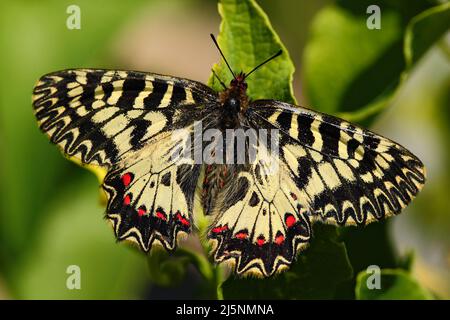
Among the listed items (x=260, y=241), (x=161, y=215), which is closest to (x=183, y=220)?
(x=161, y=215)

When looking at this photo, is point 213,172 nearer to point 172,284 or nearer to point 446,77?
point 172,284

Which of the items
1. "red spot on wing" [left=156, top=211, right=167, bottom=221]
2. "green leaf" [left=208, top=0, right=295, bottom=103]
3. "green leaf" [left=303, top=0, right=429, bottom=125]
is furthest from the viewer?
"green leaf" [left=303, top=0, right=429, bottom=125]

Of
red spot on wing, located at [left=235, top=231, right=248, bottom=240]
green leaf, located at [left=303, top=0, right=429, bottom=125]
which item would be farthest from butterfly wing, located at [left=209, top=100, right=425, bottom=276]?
green leaf, located at [left=303, top=0, right=429, bottom=125]

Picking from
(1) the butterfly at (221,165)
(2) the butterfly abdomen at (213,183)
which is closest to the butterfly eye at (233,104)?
(1) the butterfly at (221,165)

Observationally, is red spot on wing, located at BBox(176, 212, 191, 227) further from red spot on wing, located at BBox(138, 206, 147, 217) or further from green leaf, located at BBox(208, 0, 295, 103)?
green leaf, located at BBox(208, 0, 295, 103)

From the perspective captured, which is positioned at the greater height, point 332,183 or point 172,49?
point 172,49

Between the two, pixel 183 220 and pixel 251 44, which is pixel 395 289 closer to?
pixel 183 220

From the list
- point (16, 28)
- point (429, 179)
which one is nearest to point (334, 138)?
point (429, 179)
